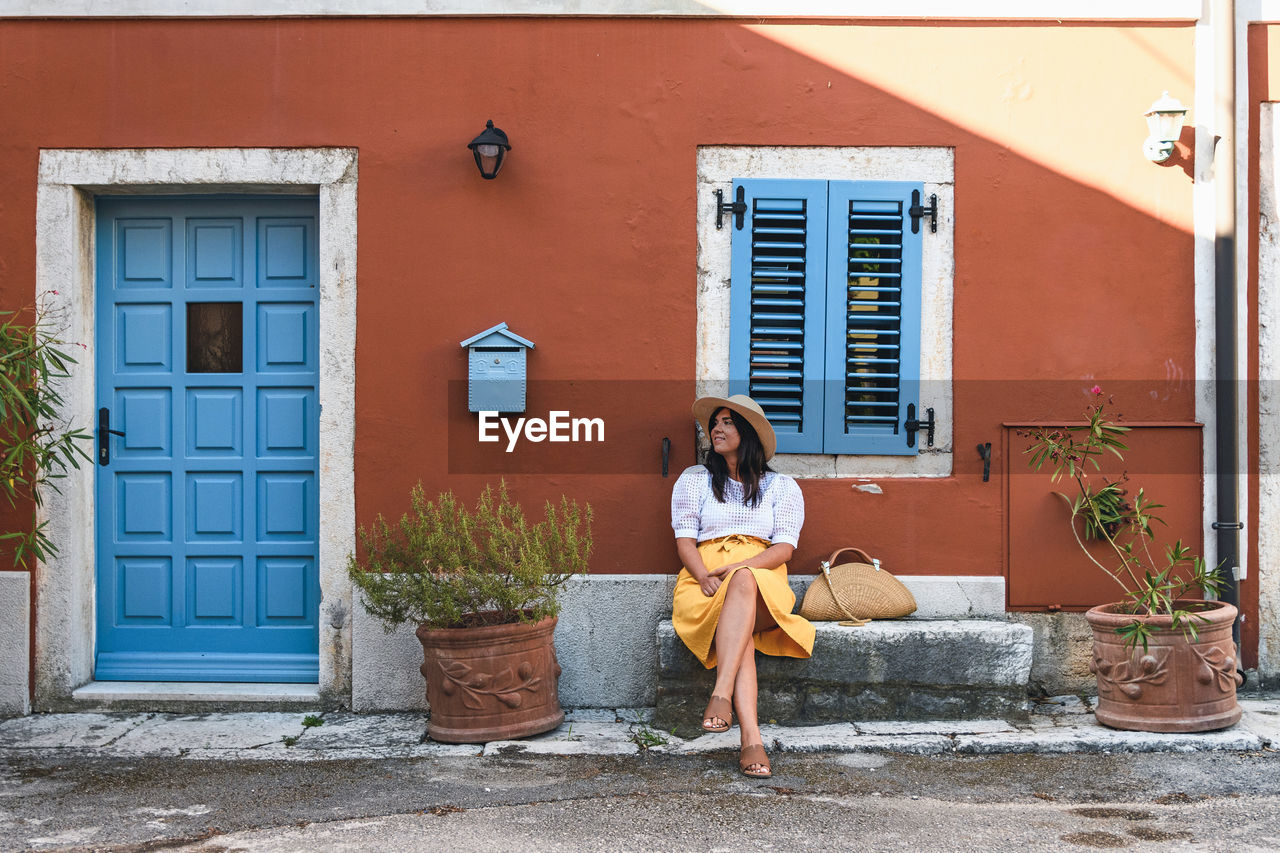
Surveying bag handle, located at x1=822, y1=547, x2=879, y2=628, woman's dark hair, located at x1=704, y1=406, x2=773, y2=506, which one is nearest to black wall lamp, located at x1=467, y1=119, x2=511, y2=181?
woman's dark hair, located at x1=704, y1=406, x2=773, y2=506

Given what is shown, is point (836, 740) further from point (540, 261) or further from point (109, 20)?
point (109, 20)

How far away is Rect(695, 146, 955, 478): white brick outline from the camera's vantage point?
5.31m

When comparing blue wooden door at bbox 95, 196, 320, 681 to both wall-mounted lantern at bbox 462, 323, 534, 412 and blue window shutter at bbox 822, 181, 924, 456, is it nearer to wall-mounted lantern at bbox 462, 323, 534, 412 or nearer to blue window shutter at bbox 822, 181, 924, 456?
wall-mounted lantern at bbox 462, 323, 534, 412

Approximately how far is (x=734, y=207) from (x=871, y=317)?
0.84 m

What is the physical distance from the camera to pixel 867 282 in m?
5.34

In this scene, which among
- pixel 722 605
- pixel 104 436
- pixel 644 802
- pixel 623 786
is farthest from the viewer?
pixel 104 436

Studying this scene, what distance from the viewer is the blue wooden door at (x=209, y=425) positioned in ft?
18.0

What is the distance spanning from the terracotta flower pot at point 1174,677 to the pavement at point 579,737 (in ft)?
0.21

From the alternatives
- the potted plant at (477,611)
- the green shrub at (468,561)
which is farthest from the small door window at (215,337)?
the potted plant at (477,611)

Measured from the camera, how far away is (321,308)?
5277 millimetres

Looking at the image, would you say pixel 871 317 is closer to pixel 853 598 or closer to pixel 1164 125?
pixel 853 598

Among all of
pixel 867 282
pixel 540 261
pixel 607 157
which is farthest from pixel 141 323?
pixel 867 282

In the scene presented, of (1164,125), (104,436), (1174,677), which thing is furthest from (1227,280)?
(104,436)

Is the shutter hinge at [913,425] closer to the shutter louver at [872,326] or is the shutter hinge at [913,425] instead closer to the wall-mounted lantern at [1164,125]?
the shutter louver at [872,326]
